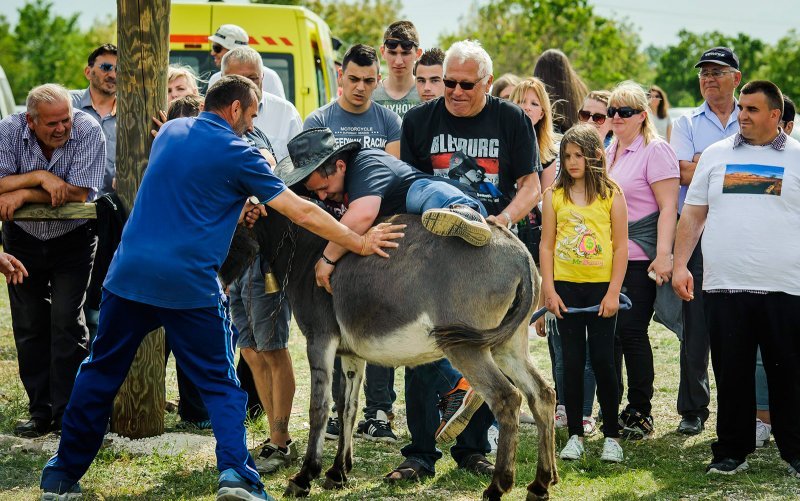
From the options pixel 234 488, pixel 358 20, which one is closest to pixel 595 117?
pixel 234 488

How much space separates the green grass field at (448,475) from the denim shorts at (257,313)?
77 cm

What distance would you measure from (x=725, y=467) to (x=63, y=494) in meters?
3.71

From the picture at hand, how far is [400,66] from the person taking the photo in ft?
25.9

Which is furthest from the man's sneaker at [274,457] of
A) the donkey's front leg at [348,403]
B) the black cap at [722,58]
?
the black cap at [722,58]

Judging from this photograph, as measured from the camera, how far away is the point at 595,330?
6.06 m

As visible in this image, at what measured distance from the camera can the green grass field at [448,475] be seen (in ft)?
17.1

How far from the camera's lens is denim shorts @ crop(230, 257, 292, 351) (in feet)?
19.3

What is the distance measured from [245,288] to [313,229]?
137cm

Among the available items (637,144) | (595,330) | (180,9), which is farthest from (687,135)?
(180,9)

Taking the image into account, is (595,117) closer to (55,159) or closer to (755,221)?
(755,221)

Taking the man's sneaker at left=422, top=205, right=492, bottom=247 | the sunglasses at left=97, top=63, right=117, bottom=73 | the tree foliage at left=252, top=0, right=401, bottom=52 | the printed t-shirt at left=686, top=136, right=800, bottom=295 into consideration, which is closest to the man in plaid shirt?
the sunglasses at left=97, top=63, right=117, bottom=73

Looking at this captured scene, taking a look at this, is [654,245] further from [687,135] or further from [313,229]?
[313,229]

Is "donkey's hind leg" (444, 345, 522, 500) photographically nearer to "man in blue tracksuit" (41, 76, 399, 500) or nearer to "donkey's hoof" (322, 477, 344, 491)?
"man in blue tracksuit" (41, 76, 399, 500)

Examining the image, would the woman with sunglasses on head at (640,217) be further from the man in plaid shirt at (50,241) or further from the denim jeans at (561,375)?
the man in plaid shirt at (50,241)
